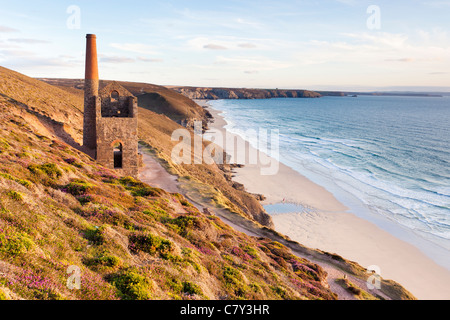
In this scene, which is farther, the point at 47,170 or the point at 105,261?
the point at 47,170

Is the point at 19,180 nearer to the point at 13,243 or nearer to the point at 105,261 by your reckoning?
the point at 13,243

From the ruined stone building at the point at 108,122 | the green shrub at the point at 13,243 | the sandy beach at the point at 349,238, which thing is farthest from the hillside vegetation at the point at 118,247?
the sandy beach at the point at 349,238

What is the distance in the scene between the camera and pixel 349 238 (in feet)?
106

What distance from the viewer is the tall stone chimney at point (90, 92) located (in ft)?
99.4

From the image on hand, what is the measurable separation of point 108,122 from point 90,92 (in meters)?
4.61

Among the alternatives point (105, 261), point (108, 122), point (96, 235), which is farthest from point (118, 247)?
point (108, 122)

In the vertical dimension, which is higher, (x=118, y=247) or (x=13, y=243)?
(x=13, y=243)

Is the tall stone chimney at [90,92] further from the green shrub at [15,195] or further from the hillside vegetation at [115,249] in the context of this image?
the green shrub at [15,195]

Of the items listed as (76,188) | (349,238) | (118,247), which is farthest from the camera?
(349,238)

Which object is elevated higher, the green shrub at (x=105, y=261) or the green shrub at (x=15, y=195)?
the green shrub at (x=15, y=195)

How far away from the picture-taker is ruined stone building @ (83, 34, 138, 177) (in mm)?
29000

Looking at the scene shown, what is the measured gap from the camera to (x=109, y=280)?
31.6 ft

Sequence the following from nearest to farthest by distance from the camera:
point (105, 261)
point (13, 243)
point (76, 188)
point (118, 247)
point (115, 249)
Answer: point (13, 243), point (105, 261), point (115, 249), point (118, 247), point (76, 188)
